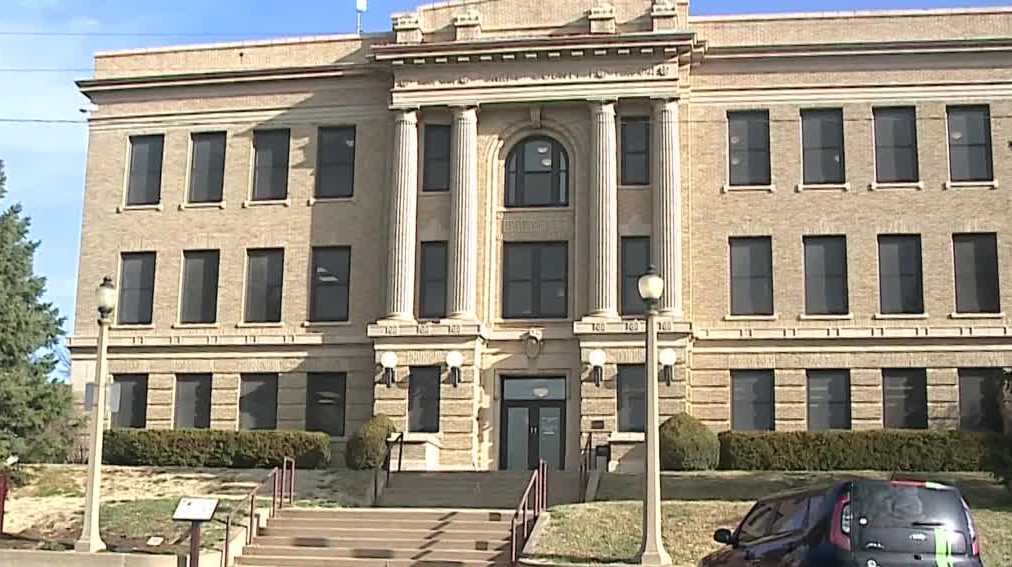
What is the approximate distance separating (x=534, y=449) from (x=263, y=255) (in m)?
9.84

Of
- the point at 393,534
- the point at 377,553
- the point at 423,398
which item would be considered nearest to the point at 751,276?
the point at 423,398

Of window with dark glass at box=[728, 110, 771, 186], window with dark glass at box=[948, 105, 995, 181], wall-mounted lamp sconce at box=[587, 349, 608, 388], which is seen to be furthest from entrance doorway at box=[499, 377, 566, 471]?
window with dark glass at box=[948, 105, 995, 181]

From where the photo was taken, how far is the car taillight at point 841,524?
13.5 m

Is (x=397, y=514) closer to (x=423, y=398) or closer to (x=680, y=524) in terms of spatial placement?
(x=680, y=524)

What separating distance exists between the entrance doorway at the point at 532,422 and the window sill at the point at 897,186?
1000 cm

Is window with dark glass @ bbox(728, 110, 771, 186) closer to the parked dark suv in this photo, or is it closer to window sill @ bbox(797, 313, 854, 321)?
window sill @ bbox(797, 313, 854, 321)

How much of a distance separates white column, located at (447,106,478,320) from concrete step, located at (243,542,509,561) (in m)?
12.3

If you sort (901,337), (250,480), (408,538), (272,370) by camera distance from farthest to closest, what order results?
(272,370) → (901,337) → (250,480) → (408,538)

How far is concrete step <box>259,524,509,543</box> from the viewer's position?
24.0 m

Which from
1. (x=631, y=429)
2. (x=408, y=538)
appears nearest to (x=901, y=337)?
(x=631, y=429)

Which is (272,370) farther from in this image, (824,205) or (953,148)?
(953,148)

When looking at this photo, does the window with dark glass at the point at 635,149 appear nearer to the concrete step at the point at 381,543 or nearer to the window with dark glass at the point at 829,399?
the window with dark glass at the point at 829,399

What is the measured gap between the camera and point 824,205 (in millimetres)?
35781

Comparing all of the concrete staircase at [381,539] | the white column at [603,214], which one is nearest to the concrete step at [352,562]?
the concrete staircase at [381,539]
